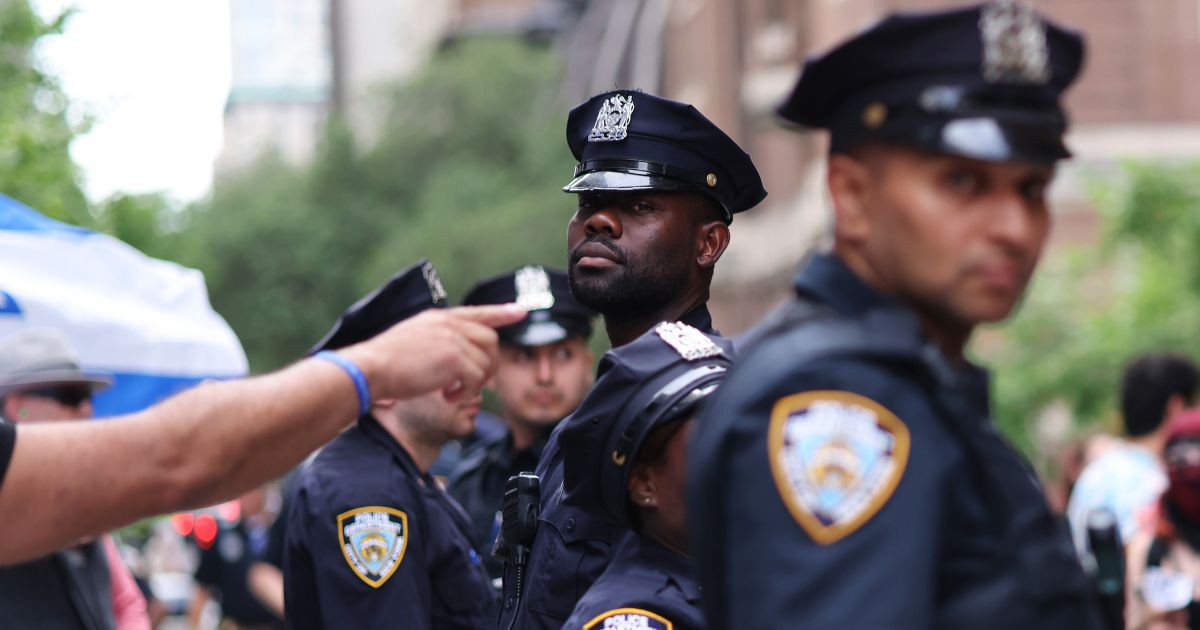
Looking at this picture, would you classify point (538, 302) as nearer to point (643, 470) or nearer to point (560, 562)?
point (560, 562)

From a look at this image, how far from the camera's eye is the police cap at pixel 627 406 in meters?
3.26

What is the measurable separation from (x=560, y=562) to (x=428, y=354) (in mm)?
1008

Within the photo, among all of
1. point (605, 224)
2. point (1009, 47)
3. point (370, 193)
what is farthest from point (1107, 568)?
point (370, 193)

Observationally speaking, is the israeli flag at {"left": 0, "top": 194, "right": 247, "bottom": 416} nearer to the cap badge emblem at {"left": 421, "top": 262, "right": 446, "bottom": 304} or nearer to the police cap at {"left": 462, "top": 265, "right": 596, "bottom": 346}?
the police cap at {"left": 462, "top": 265, "right": 596, "bottom": 346}

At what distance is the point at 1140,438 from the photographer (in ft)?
26.1

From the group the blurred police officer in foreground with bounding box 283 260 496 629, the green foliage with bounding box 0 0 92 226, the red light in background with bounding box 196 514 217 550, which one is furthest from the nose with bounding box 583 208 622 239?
the red light in background with bounding box 196 514 217 550

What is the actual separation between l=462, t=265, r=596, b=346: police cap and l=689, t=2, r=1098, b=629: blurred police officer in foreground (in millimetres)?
3626

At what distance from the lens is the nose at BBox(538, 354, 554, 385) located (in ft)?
21.3

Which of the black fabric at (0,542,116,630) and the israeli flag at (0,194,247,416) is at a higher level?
the black fabric at (0,542,116,630)

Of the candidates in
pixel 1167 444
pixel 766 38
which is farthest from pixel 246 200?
pixel 1167 444

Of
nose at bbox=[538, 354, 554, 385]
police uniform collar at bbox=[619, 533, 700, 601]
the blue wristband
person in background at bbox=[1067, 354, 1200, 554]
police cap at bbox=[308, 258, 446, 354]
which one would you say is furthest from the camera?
person in background at bbox=[1067, 354, 1200, 554]

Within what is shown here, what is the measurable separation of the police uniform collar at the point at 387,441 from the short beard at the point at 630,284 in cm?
128

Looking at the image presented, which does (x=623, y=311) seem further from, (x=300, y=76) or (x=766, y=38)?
(x=300, y=76)

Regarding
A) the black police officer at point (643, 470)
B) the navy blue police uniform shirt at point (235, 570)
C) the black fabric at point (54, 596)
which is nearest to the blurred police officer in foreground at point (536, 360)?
the black fabric at point (54, 596)
